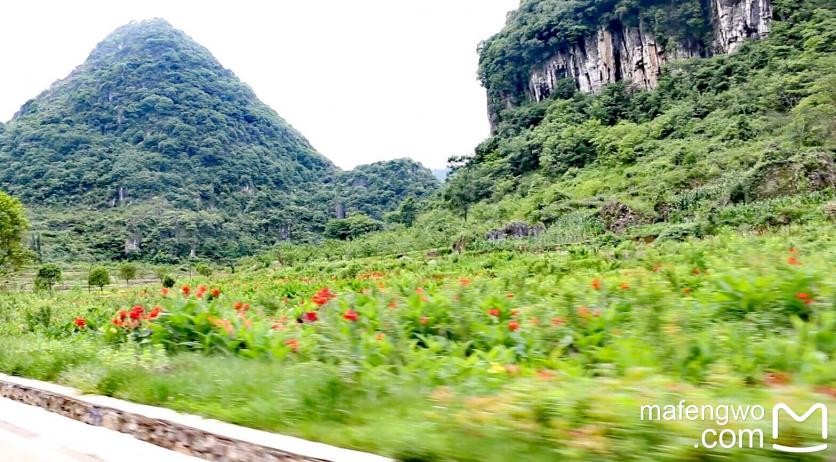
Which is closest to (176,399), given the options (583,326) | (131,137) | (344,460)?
(344,460)

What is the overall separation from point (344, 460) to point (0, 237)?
35677 mm

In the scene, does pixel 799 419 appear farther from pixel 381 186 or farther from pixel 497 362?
pixel 381 186

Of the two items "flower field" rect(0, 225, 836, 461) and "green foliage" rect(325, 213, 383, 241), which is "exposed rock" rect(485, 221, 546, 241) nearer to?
"flower field" rect(0, 225, 836, 461)

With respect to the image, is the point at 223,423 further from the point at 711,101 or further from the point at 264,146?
the point at 264,146

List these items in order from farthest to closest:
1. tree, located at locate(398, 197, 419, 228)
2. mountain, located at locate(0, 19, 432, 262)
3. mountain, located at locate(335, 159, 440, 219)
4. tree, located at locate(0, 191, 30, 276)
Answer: mountain, located at locate(335, 159, 440, 219) → mountain, located at locate(0, 19, 432, 262) → tree, located at locate(398, 197, 419, 228) → tree, located at locate(0, 191, 30, 276)

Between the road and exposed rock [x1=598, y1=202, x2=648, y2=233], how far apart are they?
1248 inches

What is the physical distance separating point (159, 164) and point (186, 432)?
378ft

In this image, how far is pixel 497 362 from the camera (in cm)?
340

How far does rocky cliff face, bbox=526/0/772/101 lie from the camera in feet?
196

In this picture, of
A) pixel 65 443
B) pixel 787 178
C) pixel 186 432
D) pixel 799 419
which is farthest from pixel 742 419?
pixel 787 178

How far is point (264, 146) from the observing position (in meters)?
132

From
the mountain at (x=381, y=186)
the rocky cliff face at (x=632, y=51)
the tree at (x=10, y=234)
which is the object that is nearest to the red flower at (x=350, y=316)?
the tree at (x=10, y=234)

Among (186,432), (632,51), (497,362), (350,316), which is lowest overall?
(186,432)

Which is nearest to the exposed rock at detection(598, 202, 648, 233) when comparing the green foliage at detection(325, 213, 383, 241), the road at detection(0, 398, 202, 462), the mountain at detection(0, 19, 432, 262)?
the road at detection(0, 398, 202, 462)
